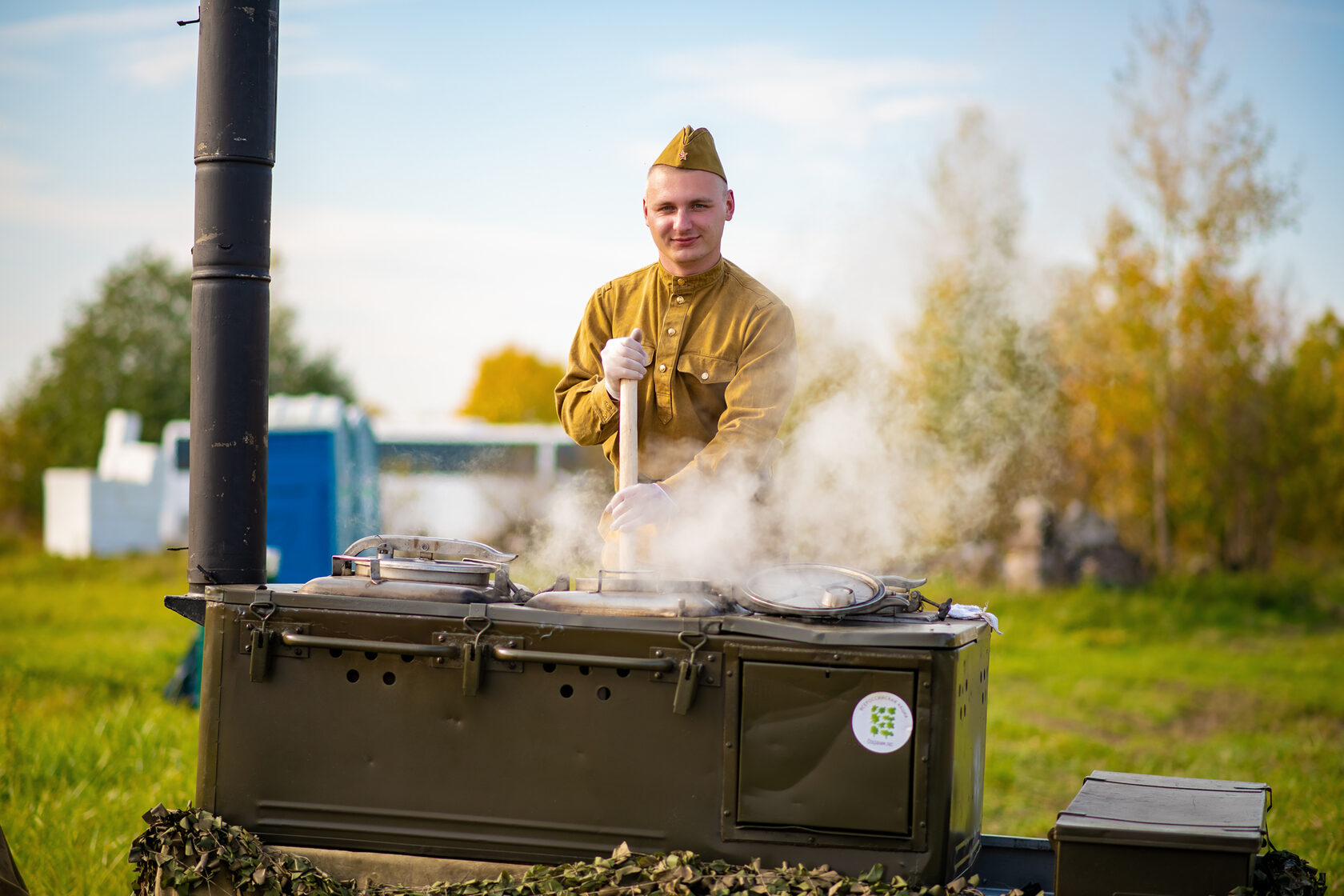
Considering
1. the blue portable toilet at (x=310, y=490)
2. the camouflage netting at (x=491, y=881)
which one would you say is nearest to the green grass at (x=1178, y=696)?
the camouflage netting at (x=491, y=881)

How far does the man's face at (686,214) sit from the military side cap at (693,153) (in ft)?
0.06

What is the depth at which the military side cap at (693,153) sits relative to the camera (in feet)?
12.8

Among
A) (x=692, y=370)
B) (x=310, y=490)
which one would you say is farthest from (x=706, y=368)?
(x=310, y=490)

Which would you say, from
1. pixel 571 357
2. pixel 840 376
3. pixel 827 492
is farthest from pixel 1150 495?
pixel 571 357

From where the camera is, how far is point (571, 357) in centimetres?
416

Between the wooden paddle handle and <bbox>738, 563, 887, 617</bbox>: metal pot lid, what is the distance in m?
0.43

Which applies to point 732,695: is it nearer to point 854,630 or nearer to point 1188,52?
point 854,630

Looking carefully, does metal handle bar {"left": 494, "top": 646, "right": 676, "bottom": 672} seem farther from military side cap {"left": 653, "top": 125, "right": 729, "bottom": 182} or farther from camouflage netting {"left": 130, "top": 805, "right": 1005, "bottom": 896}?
military side cap {"left": 653, "top": 125, "right": 729, "bottom": 182}

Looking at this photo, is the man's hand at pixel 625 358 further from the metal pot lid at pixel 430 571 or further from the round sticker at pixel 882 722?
the round sticker at pixel 882 722

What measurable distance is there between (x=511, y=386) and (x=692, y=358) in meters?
49.7

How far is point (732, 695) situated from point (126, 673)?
8453mm

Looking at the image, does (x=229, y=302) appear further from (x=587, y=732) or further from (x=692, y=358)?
(x=587, y=732)

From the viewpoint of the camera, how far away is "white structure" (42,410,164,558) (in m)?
24.8

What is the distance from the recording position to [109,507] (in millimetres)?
24953
